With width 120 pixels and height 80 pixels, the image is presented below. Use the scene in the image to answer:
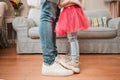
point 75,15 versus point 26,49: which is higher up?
point 75,15

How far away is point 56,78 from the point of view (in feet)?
5.83

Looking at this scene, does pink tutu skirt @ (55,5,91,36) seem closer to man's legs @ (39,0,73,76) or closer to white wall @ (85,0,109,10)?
man's legs @ (39,0,73,76)

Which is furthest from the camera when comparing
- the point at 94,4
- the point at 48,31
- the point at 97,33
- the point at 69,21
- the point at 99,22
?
the point at 94,4

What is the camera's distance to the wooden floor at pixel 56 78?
1806 mm

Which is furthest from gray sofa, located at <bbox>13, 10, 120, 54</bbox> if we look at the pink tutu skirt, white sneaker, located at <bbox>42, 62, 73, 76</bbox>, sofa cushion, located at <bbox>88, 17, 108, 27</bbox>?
white sneaker, located at <bbox>42, 62, 73, 76</bbox>

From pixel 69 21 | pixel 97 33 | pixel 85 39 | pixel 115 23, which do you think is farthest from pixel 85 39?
pixel 69 21

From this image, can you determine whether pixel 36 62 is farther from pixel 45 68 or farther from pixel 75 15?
pixel 75 15

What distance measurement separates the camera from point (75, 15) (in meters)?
1.86

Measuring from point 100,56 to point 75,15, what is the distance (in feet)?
3.20

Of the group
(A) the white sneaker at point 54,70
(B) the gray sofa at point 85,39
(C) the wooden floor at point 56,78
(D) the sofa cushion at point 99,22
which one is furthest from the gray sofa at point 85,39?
(A) the white sneaker at point 54,70

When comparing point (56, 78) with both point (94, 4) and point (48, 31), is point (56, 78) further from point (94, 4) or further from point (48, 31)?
point (94, 4)

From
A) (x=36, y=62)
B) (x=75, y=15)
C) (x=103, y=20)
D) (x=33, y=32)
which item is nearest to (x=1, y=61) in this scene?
(x=36, y=62)

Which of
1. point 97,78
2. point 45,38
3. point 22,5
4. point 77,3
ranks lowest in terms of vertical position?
point 97,78

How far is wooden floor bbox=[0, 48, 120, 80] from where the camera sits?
5.92 feet
